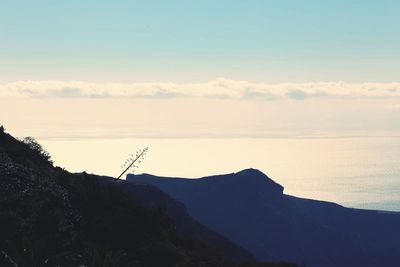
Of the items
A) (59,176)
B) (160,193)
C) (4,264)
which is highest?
(160,193)

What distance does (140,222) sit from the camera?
45.9m

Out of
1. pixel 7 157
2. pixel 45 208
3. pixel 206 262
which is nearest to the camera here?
pixel 45 208

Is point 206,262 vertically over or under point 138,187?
under

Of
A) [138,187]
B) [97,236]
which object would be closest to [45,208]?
[97,236]

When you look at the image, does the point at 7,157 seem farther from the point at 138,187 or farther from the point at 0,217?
the point at 138,187

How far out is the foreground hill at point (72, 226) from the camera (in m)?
31.8

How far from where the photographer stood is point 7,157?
44938 millimetres

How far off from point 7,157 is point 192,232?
84398mm

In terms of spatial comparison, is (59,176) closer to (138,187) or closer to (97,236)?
(97,236)

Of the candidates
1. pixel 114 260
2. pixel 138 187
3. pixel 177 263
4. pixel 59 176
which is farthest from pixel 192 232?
pixel 114 260

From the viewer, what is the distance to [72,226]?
127 feet

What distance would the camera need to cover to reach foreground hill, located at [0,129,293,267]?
31844mm

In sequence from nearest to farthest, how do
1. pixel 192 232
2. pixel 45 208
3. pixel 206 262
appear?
pixel 45 208
pixel 206 262
pixel 192 232

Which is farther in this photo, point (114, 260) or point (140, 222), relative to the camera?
point (140, 222)
